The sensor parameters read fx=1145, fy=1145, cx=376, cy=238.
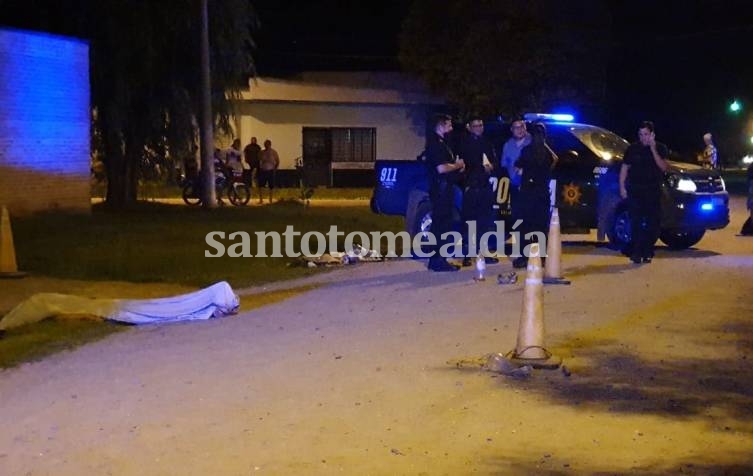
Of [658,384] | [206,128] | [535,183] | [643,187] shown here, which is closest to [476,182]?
[535,183]

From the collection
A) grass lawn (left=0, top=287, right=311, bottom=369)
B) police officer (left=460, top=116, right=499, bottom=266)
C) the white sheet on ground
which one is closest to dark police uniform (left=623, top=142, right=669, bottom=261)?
police officer (left=460, top=116, right=499, bottom=266)

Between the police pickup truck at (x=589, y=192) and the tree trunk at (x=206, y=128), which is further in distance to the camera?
the tree trunk at (x=206, y=128)

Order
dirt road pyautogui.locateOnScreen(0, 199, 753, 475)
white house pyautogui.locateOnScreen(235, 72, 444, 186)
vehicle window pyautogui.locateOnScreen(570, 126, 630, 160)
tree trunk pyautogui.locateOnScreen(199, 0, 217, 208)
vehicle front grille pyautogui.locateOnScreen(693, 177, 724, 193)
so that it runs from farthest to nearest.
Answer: white house pyautogui.locateOnScreen(235, 72, 444, 186), tree trunk pyautogui.locateOnScreen(199, 0, 217, 208), vehicle window pyautogui.locateOnScreen(570, 126, 630, 160), vehicle front grille pyautogui.locateOnScreen(693, 177, 724, 193), dirt road pyautogui.locateOnScreen(0, 199, 753, 475)

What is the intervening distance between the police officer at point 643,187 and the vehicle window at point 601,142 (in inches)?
73.4

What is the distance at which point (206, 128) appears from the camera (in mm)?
25297

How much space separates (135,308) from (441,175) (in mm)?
4618

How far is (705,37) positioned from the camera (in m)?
53.3

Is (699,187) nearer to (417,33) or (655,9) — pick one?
(417,33)

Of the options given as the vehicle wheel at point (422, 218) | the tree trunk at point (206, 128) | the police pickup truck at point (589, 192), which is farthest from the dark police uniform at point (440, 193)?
the tree trunk at point (206, 128)

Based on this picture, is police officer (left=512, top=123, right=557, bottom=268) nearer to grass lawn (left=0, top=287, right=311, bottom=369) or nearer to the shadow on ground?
the shadow on ground

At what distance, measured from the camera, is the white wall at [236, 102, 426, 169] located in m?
39.8

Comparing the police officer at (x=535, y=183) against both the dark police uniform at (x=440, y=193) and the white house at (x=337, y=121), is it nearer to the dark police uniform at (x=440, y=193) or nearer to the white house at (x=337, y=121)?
the dark police uniform at (x=440, y=193)

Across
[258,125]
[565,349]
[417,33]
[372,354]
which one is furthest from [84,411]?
[417,33]

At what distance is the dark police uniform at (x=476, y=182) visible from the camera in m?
14.3
